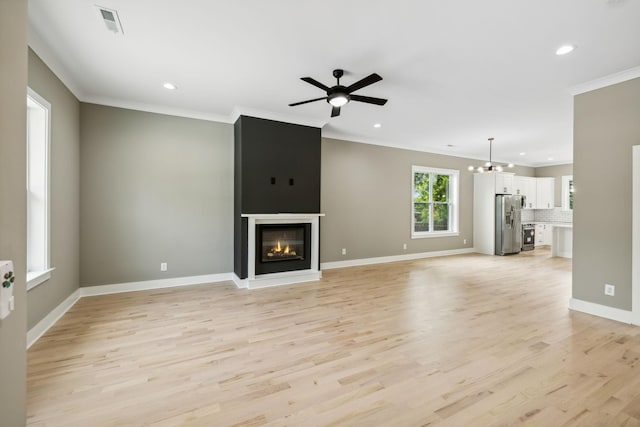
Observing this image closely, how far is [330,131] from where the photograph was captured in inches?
227

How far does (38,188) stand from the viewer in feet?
9.71

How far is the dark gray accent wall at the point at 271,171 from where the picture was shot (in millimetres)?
4465

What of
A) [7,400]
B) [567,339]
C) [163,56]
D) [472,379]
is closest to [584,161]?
[567,339]

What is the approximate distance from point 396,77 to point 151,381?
3810mm

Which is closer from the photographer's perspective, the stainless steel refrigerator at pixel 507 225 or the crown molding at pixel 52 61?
the crown molding at pixel 52 61

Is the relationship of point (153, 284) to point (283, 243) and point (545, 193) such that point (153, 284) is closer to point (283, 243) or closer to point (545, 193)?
point (283, 243)

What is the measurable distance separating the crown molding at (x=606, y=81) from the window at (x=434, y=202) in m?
3.67

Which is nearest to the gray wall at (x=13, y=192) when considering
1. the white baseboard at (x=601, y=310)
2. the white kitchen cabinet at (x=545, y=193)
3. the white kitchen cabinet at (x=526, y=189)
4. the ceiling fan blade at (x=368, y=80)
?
the ceiling fan blade at (x=368, y=80)

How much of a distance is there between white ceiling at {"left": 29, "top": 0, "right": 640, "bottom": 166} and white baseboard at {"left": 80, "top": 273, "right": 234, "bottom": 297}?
2645 millimetres

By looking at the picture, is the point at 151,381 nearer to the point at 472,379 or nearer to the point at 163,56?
the point at 472,379

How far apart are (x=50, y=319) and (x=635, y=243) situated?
6356 millimetres


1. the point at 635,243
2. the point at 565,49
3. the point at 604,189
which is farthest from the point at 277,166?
the point at 635,243

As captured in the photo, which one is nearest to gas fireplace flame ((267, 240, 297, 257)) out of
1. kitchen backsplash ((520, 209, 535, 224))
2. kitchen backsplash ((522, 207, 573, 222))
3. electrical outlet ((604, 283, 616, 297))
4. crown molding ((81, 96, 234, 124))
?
crown molding ((81, 96, 234, 124))

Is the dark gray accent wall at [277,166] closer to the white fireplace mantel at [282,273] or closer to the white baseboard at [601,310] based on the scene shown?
the white fireplace mantel at [282,273]
